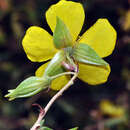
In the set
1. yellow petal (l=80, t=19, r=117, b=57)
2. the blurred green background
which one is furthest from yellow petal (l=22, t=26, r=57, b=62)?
the blurred green background

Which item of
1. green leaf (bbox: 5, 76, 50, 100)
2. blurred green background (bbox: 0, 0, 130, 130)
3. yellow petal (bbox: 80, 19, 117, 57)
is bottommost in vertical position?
blurred green background (bbox: 0, 0, 130, 130)

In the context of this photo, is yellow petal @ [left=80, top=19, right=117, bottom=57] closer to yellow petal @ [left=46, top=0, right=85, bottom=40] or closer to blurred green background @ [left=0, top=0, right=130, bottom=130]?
yellow petal @ [left=46, top=0, right=85, bottom=40]

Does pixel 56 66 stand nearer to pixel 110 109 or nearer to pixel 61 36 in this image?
pixel 61 36

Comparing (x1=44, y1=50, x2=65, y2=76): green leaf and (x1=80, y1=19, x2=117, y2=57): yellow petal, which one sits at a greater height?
(x1=44, y1=50, x2=65, y2=76): green leaf

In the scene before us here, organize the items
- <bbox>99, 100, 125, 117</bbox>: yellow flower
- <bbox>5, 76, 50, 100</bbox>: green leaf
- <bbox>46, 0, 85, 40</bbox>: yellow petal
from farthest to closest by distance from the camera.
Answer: <bbox>99, 100, 125, 117</bbox>: yellow flower → <bbox>46, 0, 85, 40</bbox>: yellow petal → <bbox>5, 76, 50, 100</bbox>: green leaf

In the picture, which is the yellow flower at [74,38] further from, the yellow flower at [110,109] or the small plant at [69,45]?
the yellow flower at [110,109]

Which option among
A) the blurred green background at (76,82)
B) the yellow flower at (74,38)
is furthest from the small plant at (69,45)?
the blurred green background at (76,82)

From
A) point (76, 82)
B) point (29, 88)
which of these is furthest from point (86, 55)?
point (76, 82)
